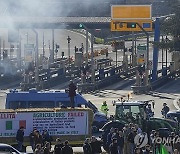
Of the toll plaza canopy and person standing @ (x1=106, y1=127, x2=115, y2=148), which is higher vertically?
the toll plaza canopy

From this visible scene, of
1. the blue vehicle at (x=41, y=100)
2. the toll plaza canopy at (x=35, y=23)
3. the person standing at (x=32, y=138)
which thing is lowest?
the person standing at (x=32, y=138)

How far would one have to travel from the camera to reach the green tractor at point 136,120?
3859 centimetres

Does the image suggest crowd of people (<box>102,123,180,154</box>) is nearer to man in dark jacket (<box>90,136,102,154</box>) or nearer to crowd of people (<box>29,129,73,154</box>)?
man in dark jacket (<box>90,136,102,154</box>)

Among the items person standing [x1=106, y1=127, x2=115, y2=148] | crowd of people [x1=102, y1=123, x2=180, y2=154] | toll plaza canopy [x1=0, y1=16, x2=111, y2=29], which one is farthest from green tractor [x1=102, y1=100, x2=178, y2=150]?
toll plaza canopy [x1=0, y1=16, x2=111, y2=29]

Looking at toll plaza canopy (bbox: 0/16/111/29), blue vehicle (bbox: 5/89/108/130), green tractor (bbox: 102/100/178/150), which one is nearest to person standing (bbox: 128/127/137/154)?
green tractor (bbox: 102/100/178/150)

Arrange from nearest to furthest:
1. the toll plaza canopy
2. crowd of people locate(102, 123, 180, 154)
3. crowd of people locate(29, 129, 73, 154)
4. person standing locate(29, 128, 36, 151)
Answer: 1. crowd of people locate(29, 129, 73, 154)
2. crowd of people locate(102, 123, 180, 154)
3. person standing locate(29, 128, 36, 151)
4. the toll plaza canopy

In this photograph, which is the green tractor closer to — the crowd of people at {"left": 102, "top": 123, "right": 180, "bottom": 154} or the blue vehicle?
the crowd of people at {"left": 102, "top": 123, "right": 180, "bottom": 154}

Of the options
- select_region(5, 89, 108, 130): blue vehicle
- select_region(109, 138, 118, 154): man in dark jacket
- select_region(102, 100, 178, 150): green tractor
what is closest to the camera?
select_region(109, 138, 118, 154): man in dark jacket

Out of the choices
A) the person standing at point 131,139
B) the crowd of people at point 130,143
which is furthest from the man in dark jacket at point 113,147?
the person standing at point 131,139

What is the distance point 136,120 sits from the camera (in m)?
39.2

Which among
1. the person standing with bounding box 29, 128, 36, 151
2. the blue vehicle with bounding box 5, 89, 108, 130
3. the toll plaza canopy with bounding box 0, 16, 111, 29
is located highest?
the toll plaza canopy with bounding box 0, 16, 111, 29

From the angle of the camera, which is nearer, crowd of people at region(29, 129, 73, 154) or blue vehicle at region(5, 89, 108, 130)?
crowd of people at region(29, 129, 73, 154)

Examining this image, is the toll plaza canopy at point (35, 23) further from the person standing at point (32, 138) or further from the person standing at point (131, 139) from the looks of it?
the person standing at point (131, 139)

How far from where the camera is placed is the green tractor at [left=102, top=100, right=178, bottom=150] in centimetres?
3859
